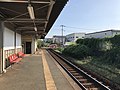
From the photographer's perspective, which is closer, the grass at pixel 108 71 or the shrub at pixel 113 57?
the grass at pixel 108 71

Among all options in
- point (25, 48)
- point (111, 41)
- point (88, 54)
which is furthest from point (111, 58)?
point (25, 48)

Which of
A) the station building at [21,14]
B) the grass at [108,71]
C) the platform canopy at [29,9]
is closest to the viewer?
the platform canopy at [29,9]

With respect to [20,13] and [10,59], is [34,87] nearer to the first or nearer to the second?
[20,13]

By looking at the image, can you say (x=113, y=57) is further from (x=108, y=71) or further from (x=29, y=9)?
(x=29, y=9)

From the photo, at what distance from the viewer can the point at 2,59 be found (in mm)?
11656

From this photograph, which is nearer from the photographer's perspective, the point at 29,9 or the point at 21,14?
the point at 29,9

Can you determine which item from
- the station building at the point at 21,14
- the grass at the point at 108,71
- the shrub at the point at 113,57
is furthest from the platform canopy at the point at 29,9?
the shrub at the point at 113,57

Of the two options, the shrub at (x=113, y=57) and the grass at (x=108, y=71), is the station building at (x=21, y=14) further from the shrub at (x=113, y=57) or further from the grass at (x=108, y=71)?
the shrub at (x=113, y=57)

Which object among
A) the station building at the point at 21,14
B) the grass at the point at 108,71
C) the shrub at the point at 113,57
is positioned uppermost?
the station building at the point at 21,14

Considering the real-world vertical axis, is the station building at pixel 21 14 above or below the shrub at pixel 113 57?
above

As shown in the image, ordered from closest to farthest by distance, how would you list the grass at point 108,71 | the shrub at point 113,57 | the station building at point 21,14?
the station building at point 21,14
the grass at point 108,71
the shrub at point 113,57

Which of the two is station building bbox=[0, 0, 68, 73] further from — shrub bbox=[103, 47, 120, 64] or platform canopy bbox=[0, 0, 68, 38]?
shrub bbox=[103, 47, 120, 64]

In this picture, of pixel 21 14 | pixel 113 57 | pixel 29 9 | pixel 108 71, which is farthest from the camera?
pixel 113 57

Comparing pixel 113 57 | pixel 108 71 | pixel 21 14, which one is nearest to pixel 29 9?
pixel 21 14
